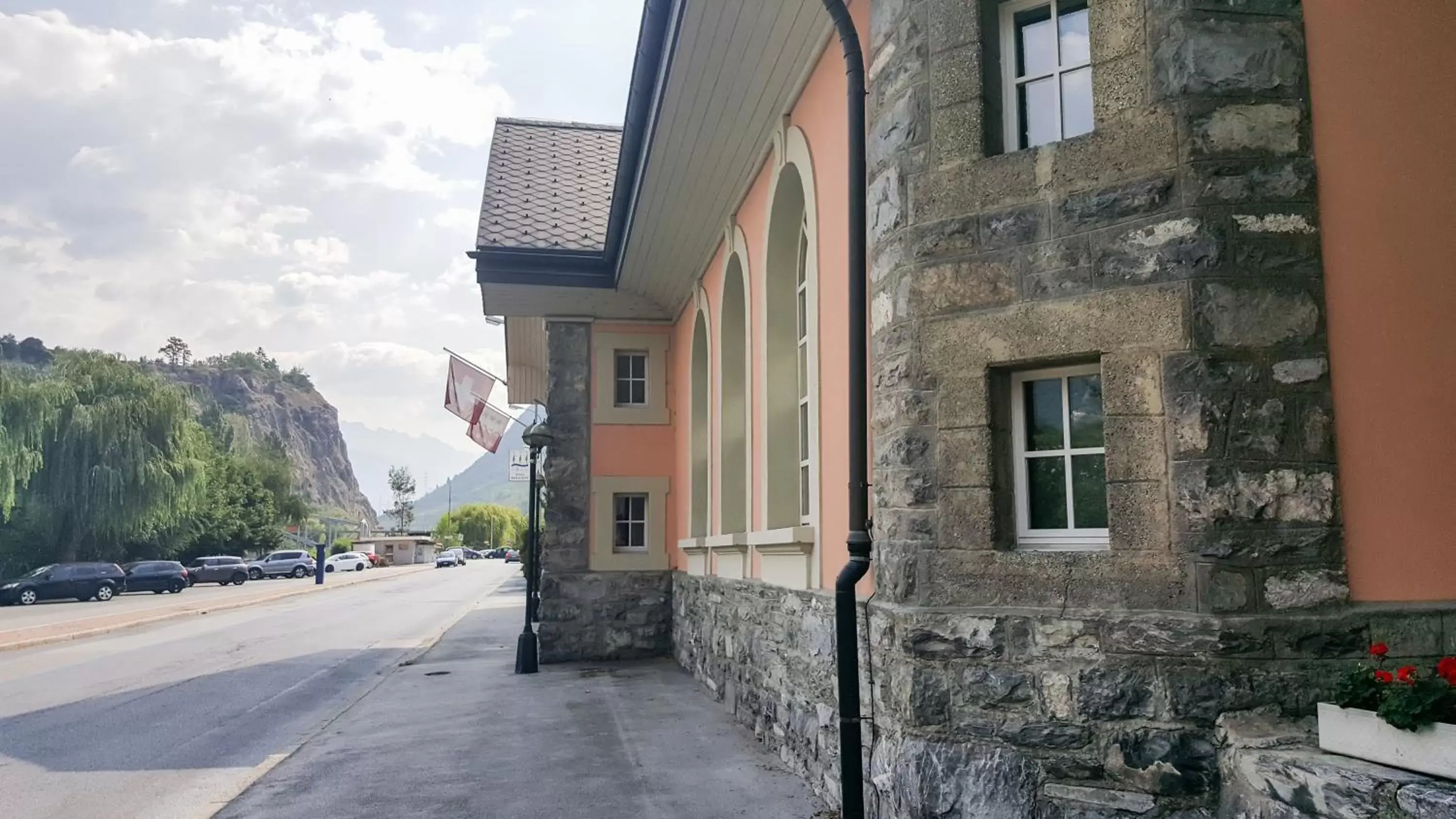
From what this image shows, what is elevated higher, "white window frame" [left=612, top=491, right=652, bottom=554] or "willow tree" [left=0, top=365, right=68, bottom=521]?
"willow tree" [left=0, top=365, right=68, bottom=521]

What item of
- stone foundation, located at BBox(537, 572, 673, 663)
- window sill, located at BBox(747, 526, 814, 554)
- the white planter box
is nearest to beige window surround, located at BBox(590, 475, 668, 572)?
stone foundation, located at BBox(537, 572, 673, 663)

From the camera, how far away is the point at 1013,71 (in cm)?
485

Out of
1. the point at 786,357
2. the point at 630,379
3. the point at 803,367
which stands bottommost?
the point at 803,367

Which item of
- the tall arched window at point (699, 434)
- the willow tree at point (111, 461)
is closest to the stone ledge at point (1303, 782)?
the tall arched window at point (699, 434)

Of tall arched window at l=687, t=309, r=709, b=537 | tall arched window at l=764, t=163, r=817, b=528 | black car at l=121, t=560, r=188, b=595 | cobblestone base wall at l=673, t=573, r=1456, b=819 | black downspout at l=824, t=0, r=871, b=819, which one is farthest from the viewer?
black car at l=121, t=560, r=188, b=595

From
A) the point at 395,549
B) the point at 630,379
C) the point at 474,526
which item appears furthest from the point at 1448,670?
the point at 474,526

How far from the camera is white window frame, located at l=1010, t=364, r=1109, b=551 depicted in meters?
4.39

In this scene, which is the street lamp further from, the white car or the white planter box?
the white car

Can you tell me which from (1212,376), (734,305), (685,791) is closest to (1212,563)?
(1212,376)

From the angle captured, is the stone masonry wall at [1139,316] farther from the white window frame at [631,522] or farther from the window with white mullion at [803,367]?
the white window frame at [631,522]

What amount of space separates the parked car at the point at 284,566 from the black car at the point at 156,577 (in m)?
13.8

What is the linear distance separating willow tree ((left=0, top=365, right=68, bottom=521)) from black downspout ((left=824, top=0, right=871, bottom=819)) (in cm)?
3643

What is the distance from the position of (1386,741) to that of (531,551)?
37.2 feet

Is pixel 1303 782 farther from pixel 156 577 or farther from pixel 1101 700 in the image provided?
pixel 156 577
